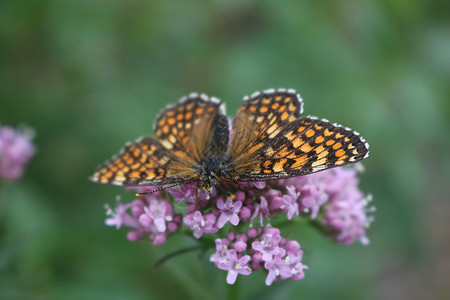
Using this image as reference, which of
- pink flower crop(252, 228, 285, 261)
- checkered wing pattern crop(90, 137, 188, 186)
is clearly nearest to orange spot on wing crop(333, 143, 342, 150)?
pink flower crop(252, 228, 285, 261)

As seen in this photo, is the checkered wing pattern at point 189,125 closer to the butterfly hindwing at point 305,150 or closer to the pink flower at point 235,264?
the butterfly hindwing at point 305,150

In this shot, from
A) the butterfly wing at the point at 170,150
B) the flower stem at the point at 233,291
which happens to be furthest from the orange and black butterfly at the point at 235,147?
the flower stem at the point at 233,291

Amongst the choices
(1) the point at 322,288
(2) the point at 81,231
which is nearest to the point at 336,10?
(1) the point at 322,288

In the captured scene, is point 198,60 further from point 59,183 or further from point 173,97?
point 59,183

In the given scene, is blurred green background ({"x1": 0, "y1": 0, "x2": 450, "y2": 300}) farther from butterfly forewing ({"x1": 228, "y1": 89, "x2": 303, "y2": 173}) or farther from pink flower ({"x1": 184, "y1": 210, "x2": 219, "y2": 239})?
butterfly forewing ({"x1": 228, "y1": 89, "x2": 303, "y2": 173})

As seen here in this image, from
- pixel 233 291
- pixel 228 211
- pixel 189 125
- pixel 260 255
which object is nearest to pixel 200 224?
pixel 228 211

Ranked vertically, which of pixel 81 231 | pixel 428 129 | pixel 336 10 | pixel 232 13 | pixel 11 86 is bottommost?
pixel 428 129
